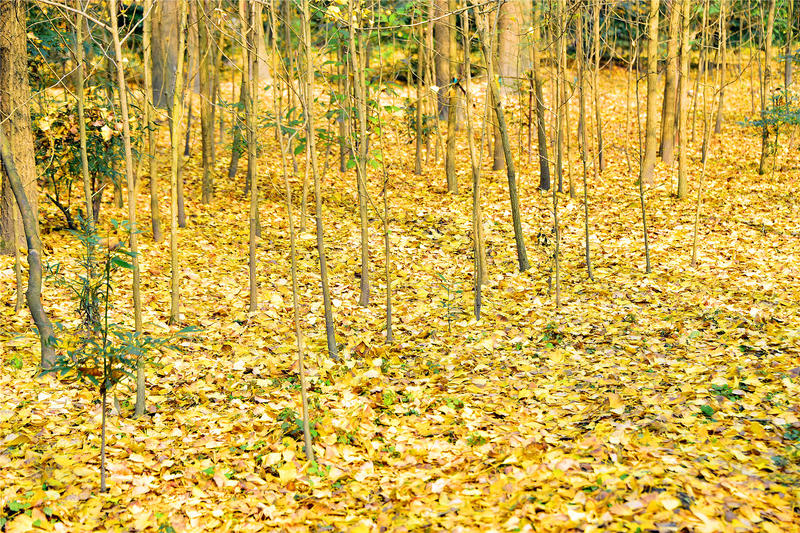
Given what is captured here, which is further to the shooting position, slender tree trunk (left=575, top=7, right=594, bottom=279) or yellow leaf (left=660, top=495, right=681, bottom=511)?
slender tree trunk (left=575, top=7, right=594, bottom=279)

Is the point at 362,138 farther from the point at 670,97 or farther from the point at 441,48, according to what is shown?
the point at 670,97

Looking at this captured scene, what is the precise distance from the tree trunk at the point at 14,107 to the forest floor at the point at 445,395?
0.63 meters

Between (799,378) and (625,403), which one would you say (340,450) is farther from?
(799,378)

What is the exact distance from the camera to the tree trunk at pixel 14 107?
764 centimetres

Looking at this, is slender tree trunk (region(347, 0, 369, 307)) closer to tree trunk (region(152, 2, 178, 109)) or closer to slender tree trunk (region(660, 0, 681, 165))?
slender tree trunk (region(660, 0, 681, 165))

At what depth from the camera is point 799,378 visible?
17.6 ft

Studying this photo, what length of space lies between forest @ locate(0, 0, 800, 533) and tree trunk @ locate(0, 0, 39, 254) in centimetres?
4

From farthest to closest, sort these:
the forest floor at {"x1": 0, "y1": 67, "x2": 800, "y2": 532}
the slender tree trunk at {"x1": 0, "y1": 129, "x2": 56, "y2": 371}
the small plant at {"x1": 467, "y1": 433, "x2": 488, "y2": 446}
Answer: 1. the slender tree trunk at {"x1": 0, "y1": 129, "x2": 56, "y2": 371}
2. the small plant at {"x1": 467, "y1": 433, "x2": 488, "y2": 446}
3. the forest floor at {"x1": 0, "y1": 67, "x2": 800, "y2": 532}

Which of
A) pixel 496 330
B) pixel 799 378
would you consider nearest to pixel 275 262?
pixel 496 330

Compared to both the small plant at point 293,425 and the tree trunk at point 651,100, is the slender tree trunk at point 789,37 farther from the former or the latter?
the small plant at point 293,425

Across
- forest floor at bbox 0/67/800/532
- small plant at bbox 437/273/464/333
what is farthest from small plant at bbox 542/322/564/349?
small plant at bbox 437/273/464/333

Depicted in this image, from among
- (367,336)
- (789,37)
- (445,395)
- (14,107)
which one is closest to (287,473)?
(445,395)

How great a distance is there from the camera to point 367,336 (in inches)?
281

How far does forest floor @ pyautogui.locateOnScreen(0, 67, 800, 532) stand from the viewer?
3898 millimetres
